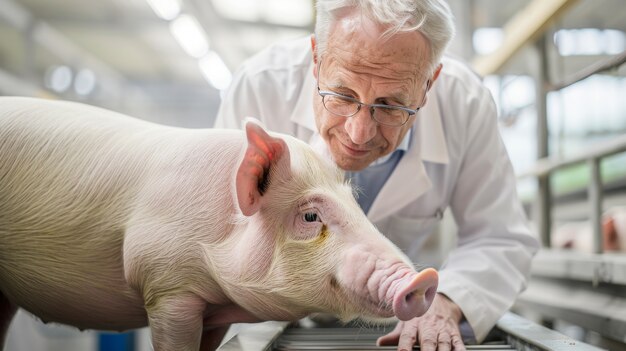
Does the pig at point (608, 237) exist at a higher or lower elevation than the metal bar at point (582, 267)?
higher

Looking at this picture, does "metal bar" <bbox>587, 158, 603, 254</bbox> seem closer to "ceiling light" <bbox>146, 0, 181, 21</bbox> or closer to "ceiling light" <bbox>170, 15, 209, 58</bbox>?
"ceiling light" <bbox>146, 0, 181, 21</bbox>

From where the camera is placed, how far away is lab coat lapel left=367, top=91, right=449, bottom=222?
1726mm

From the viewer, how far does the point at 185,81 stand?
1103 cm

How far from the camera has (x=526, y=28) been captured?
8.36ft

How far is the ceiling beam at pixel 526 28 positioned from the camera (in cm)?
224

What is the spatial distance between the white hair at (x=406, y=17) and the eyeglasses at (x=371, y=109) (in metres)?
0.11

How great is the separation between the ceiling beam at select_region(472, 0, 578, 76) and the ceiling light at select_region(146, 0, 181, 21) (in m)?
3.95

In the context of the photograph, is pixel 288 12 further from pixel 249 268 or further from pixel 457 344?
pixel 249 268

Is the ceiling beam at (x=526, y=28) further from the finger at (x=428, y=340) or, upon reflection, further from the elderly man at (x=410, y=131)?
the finger at (x=428, y=340)

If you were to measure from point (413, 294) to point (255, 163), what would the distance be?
1.08 ft

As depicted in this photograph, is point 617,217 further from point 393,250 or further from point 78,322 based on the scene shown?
point 78,322

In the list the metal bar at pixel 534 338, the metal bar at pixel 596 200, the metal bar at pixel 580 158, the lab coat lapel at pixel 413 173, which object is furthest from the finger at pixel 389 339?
the metal bar at pixel 596 200

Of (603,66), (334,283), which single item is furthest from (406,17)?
(603,66)

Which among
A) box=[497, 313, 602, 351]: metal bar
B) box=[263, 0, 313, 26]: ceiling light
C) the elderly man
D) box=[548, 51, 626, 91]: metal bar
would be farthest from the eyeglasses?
box=[263, 0, 313, 26]: ceiling light
